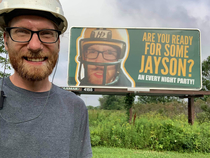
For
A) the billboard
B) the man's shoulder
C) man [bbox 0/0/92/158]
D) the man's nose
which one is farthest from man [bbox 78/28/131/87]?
the man's nose

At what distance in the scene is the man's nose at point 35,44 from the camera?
3.69 ft

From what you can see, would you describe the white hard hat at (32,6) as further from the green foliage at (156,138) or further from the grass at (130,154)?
the green foliage at (156,138)

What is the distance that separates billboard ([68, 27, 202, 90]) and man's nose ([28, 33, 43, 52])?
9117 mm

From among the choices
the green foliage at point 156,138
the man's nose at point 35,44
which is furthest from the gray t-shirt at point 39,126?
the green foliage at point 156,138

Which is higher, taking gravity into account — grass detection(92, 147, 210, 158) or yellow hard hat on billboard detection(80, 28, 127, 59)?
yellow hard hat on billboard detection(80, 28, 127, 59)

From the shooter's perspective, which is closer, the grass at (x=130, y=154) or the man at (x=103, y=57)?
the grass at (x=130, y=154)

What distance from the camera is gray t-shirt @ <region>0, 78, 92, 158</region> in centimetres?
110

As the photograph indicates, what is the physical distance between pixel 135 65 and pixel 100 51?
2.11 m

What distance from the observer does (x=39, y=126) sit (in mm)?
1164

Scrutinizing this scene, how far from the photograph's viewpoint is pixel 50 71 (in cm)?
122

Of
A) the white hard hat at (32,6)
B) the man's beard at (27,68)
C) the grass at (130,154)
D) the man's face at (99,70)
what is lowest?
the grass at (130,154)

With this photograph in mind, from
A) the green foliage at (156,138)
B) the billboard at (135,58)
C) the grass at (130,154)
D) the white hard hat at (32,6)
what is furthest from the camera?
the billboard at (135,58)

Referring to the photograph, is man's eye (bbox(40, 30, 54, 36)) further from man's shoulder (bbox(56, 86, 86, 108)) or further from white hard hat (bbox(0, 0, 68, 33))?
man's shoulder (bbox(56, 86, 86, 108))

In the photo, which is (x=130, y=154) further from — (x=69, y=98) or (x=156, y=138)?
(x=69, y=98)
